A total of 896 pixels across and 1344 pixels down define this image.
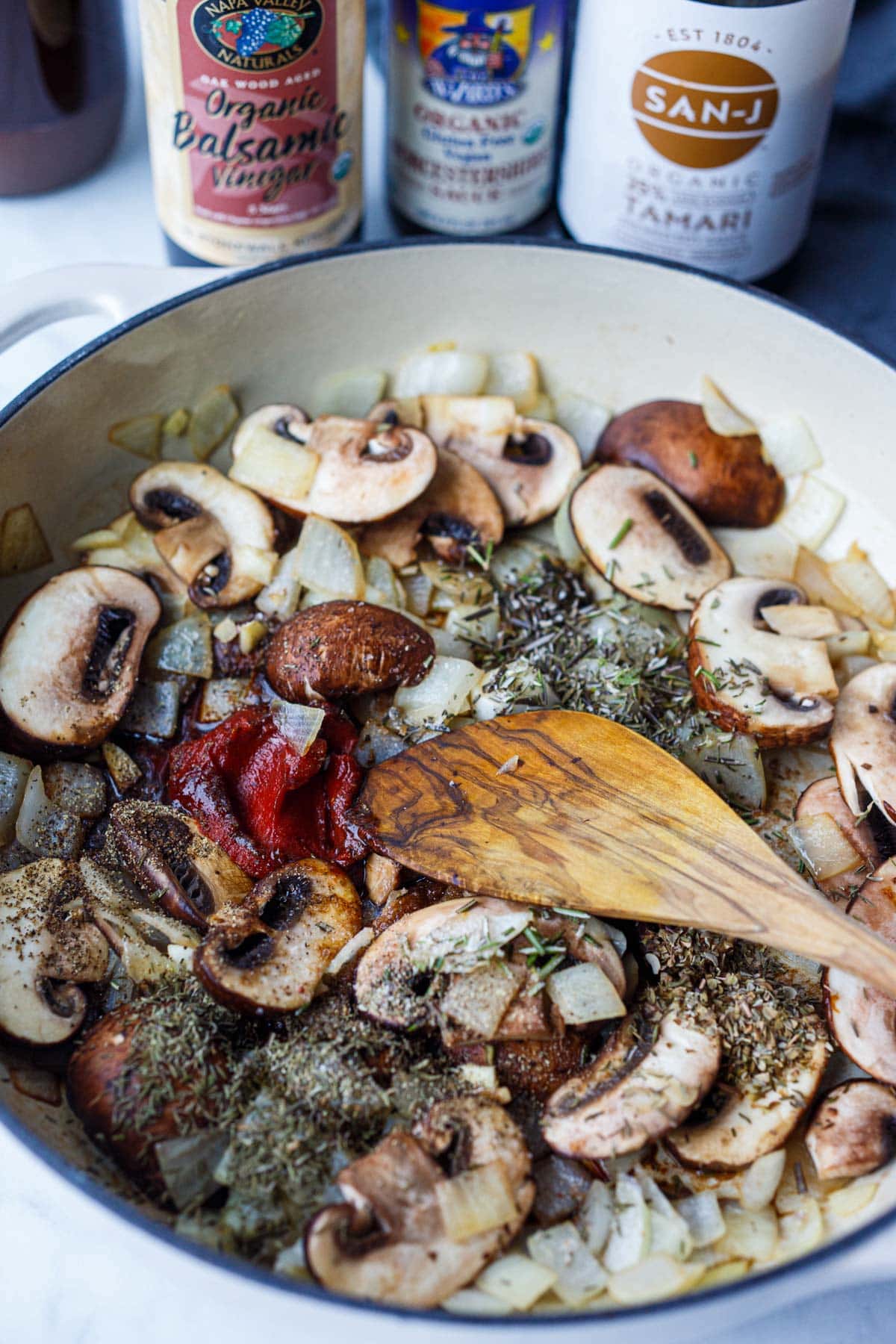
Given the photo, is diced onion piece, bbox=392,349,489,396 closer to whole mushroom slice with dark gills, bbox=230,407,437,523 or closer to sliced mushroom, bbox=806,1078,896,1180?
whole mushroom slice with dark gills, bbox=230,407,437,523

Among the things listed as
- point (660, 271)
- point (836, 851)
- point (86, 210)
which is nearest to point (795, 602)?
point (836, 851)

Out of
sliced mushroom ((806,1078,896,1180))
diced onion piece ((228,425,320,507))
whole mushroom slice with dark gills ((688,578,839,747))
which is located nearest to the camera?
sliced mushroom ((806,1078,896,1180))

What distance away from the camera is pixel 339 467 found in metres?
2.23

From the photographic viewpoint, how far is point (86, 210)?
305 cm

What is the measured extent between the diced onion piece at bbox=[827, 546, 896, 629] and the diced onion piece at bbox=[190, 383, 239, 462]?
1.24 meters

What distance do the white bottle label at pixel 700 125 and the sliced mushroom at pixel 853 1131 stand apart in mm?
1769

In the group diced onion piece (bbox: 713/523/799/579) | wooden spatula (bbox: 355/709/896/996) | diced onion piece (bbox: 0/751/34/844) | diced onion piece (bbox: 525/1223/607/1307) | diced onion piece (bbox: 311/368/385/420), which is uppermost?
diced onion piece (bbox: 311/368/385/420)

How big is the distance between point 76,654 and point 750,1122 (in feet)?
4.21

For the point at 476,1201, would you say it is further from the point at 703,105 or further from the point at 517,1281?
the point at 703,105

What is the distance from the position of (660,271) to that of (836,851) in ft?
3.80

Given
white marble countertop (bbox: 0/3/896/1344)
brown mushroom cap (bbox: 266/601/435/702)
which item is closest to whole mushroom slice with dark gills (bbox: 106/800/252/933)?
brown mushroom cap (bbox: 266/601/435/702)

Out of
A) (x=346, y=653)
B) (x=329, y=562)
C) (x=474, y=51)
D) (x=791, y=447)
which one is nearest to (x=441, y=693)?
(x=346, y=653)

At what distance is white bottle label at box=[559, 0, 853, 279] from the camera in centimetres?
223

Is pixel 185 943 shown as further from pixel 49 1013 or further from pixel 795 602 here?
pixel 795 602
